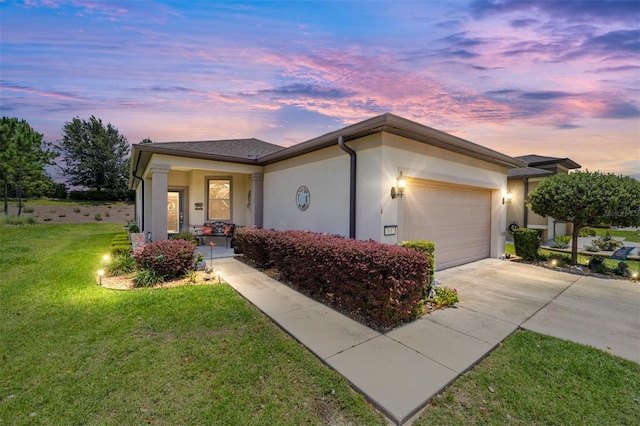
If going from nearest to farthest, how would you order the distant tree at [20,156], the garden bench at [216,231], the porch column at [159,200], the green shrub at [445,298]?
the green shrub at [445,298], the porch column at [159,200], the garden bench at [216,231], the distant tree at [20,156]

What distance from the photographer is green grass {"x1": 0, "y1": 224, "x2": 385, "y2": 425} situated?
2.33 m

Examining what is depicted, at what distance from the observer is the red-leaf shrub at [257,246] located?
23.4 ft

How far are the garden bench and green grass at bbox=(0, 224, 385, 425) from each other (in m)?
5.68

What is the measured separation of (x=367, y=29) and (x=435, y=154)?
3.42 meters

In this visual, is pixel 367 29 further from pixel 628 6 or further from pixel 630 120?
pixel 630 120

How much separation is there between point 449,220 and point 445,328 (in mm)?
4426

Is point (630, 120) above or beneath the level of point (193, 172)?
above

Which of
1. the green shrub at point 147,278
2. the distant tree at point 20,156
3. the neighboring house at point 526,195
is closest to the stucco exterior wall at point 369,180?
the green shrub at point 147,278

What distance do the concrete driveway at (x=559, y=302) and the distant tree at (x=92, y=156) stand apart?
142 ft

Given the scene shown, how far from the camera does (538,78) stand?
7.18 metres

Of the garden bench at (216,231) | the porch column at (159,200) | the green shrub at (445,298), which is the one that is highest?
the porch column at (159,200)

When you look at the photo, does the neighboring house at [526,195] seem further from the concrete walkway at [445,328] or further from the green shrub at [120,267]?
the green shrub at [120,267]

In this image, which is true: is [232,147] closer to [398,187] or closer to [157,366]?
[398,187]

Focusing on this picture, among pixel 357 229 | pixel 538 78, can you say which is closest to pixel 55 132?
pixel 357 229
